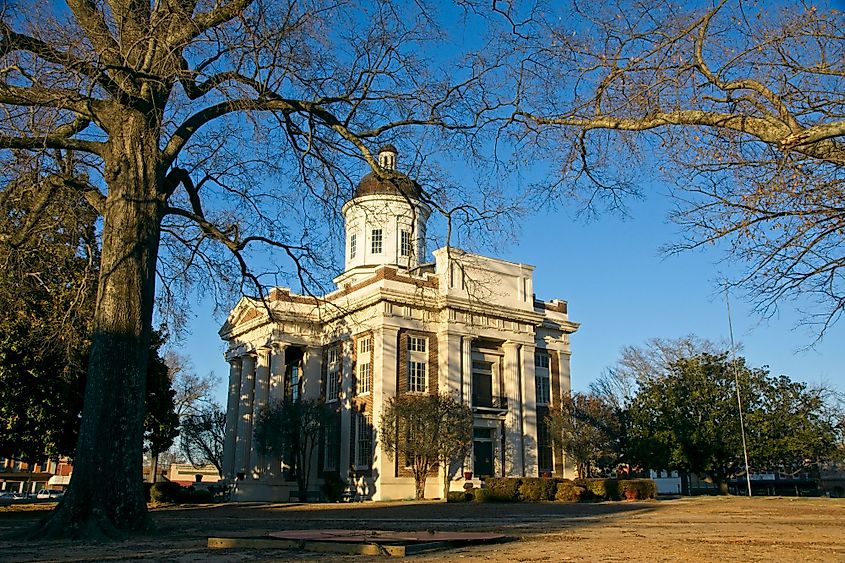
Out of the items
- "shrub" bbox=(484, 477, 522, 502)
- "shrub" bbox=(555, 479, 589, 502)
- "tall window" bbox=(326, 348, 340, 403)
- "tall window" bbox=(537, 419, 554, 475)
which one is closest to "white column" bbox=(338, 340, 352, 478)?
"tall window" bbox=(326, 348, 340, 403)

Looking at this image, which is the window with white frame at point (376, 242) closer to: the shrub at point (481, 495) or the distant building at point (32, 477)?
the shrub at point (481, 495)

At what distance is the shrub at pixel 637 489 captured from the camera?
33656mm

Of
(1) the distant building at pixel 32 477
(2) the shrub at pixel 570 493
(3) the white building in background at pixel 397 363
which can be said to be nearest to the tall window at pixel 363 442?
(3) the white building in background at pixel 397 363

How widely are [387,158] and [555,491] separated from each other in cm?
2124

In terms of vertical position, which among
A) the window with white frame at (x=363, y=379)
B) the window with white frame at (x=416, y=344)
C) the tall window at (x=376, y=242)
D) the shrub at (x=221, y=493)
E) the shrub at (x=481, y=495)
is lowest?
the shrub at (x=221, y=493)

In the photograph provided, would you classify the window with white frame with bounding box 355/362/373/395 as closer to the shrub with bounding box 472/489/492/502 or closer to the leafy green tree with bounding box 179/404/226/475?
the shrub with bounding box 472/489/492/502

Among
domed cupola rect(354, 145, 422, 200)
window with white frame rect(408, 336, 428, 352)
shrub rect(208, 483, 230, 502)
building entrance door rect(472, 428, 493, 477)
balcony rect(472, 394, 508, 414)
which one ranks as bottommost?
shrub rect(208, 483, 230, 502)

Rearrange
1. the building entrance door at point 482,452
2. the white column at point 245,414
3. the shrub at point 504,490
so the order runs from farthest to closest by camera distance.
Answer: the white column at point 245,414
the building entrance door at point 482,452
the shrub at point 504,490

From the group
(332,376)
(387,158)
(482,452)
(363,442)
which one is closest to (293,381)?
(332,376)

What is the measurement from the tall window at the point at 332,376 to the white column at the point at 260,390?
3780 mm

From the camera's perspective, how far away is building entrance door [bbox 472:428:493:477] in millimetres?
41562

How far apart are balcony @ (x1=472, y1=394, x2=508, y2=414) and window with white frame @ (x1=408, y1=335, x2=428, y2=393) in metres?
3.45

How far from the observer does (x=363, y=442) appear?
40.1m

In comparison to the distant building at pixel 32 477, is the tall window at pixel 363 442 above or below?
above
